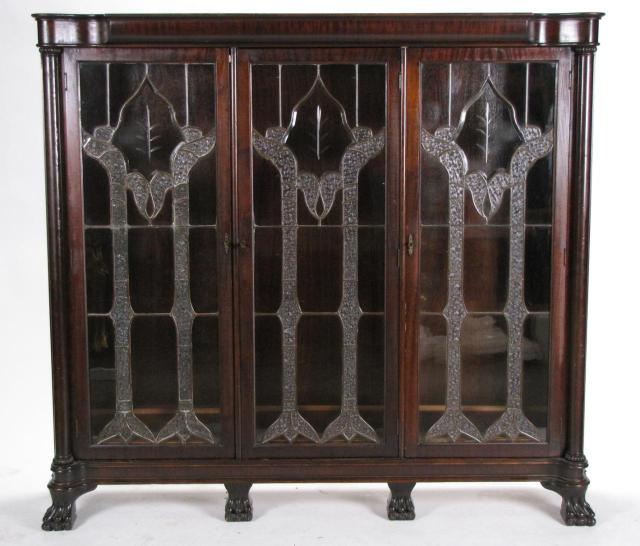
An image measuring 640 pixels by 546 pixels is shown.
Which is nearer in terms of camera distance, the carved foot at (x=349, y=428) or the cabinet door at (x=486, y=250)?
the cabinet door at (x=486, y=250)

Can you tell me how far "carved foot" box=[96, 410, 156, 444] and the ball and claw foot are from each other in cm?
30

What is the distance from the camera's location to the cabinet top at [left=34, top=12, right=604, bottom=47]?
10.2 ft

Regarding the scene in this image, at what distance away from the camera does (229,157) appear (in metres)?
3.21

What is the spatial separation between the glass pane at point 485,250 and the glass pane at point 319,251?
206 millimetres

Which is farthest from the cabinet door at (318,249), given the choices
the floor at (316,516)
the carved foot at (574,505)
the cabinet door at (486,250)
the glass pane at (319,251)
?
the carved foot at (574,505)

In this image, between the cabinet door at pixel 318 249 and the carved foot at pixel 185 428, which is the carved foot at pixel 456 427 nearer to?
→ the cabinet door at pixel 318 249

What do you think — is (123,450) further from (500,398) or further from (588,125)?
(588,125)

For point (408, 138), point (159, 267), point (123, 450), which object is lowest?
point (123, 450)

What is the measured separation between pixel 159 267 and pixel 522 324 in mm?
1431

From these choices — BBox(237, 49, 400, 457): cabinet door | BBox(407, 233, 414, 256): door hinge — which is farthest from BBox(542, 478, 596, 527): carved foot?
BBox(407, 233, 414, 256): door hinge

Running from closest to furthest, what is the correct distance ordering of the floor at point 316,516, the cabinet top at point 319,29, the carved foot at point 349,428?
the cabinet top at point 319,29
the floor at point 316,516
the carved foot at point 349,428

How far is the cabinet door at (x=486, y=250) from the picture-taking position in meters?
3.20

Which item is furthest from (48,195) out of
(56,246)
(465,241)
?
(465,241)

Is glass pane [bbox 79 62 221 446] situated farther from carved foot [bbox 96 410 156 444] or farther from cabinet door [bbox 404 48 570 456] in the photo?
cabinet door [bbox 404 48 570 456]
